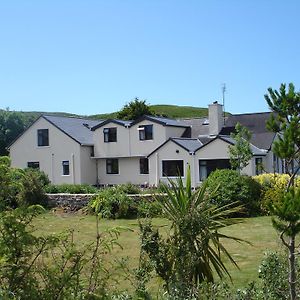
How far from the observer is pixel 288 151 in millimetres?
5738

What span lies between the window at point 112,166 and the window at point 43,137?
5605 mm

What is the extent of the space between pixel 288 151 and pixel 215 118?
3977cm

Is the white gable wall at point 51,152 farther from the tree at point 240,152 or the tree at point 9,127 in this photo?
the tree at point 240,152

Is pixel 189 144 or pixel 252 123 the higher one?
pixel 252 123

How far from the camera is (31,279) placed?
3736 mm

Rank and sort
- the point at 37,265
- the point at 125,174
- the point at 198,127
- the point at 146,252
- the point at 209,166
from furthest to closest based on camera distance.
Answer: the point at 198,127 → the point at 125,174 → the point at 209,166 → the point at 146,252 → the point at 37,265

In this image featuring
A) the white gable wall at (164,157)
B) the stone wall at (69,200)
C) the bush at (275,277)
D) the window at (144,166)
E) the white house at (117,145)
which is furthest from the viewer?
the window at (144,166)

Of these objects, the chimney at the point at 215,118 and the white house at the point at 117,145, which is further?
the chimney at the point at 215,118

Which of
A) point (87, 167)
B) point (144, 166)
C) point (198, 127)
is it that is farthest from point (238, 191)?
point (198, 127)

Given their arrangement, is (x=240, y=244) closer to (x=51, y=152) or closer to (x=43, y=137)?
(x=51, y=152)

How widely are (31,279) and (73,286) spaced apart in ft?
0.97

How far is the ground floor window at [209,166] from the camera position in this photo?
38.3 metres

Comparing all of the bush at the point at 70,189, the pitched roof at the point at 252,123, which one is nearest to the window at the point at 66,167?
the pitched roof at the point at 252,123

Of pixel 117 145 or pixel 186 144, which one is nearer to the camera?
pixel 186 144
